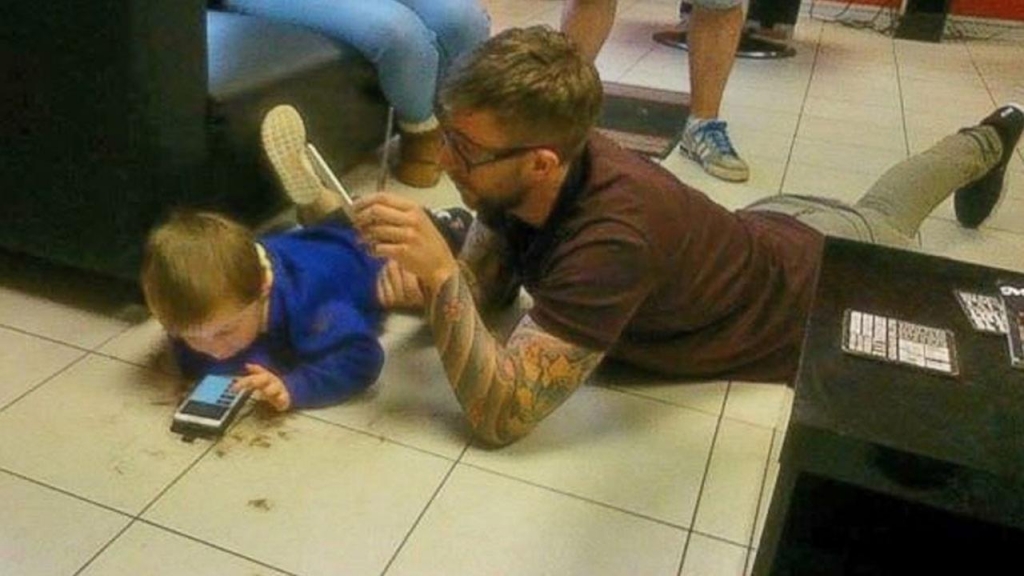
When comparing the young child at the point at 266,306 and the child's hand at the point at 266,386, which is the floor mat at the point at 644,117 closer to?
the young child at the point at 266,306

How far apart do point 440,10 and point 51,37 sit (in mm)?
762

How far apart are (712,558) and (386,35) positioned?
983mm

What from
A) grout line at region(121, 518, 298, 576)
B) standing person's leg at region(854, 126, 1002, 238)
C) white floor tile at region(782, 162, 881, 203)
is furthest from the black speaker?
grout line at region(121, 518, 298, 576)

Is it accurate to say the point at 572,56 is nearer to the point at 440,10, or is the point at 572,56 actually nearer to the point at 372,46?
the point at 372,46

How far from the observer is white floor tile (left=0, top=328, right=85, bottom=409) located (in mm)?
1120

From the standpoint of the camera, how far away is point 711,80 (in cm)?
200

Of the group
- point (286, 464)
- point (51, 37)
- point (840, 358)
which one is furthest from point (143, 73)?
point (840, 358)

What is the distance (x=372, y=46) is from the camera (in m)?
1.57

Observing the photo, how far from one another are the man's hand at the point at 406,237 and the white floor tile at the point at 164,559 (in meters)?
0.32

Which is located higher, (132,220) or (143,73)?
(143,73)

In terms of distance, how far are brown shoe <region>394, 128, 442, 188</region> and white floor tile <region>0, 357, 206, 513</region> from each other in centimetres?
73

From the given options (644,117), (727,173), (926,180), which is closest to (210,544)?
(926,180)

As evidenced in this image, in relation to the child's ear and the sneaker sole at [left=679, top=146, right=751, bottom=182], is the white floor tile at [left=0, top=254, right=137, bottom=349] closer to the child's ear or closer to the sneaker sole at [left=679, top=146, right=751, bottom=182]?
the child's ear

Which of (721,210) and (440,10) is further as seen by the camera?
(440,10)
